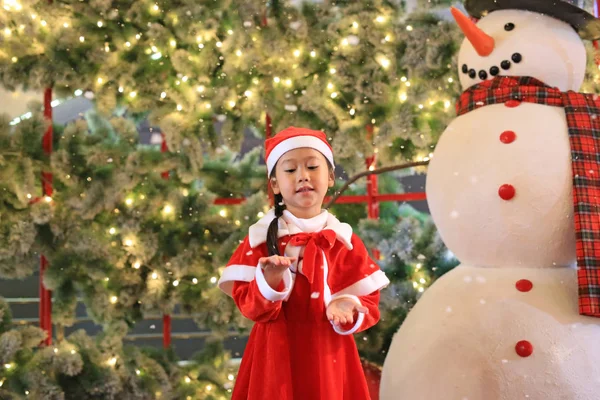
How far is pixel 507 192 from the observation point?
189 cm

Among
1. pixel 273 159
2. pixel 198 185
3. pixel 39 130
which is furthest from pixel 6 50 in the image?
pixel 273 159

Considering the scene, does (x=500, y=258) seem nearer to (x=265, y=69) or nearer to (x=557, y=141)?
(x=557, y=141)

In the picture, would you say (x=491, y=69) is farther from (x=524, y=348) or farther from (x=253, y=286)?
(x=253, y=286)

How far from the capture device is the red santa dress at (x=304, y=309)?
57.2 inches

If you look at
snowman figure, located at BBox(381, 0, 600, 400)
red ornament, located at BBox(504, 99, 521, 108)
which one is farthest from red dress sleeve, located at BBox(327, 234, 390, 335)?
red ornament, located at BBox(504, 99, 521, 108)

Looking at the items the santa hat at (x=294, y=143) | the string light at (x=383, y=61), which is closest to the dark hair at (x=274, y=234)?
the santa hat at (x=294, y=143)

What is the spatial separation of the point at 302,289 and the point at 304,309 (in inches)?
1.7

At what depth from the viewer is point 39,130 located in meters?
2.60

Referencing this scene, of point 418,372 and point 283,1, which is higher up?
point 283,1

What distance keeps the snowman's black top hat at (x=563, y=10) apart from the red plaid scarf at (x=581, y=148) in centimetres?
22

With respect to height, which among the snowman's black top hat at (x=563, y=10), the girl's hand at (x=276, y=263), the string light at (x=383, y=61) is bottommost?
the girl's hand at (x=276, y=263)

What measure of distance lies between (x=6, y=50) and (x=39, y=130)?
353 mm

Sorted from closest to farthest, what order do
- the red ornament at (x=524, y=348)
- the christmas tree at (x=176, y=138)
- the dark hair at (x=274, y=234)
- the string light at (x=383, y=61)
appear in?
the dark hair at (x=274, y=234)
the red ornament at (x=524, y=348)
the christmas tree at (x=176, y=138)
the string light at (x=383, y=61)

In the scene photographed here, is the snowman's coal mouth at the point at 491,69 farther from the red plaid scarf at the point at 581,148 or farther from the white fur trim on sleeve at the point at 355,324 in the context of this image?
the white fur trim on sleeve at the point at 355,324
